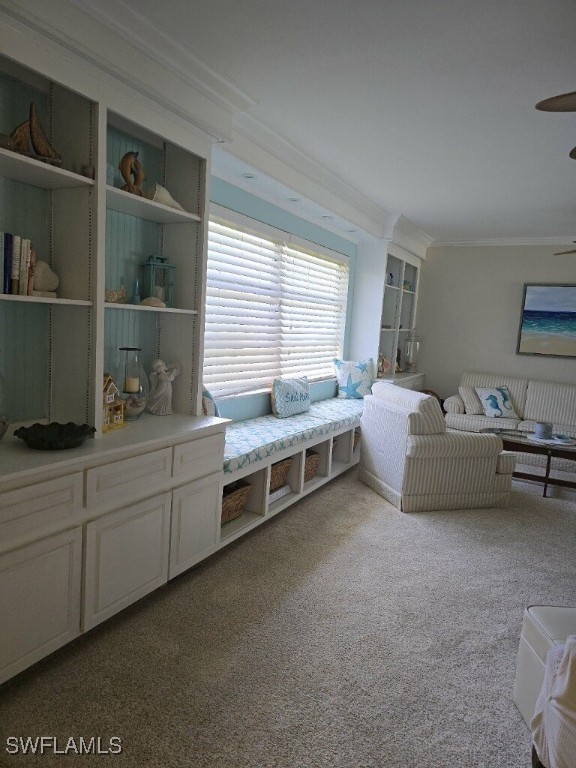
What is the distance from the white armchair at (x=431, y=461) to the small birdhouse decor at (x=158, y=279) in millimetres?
2022

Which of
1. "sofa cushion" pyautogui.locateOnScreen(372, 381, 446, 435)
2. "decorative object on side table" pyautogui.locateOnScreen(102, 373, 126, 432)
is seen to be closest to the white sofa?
"sofa cushion" pyautogui.locateOnScreen(372, 381, 446, 435)

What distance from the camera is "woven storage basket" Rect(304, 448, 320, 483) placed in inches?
161

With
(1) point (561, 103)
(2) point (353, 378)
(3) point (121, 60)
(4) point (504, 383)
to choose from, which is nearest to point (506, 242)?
(4) point (504, 383)

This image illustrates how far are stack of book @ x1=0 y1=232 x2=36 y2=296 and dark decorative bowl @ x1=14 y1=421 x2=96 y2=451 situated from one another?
535mm

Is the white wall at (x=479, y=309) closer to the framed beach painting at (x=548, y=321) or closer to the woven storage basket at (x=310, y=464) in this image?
the framed beach painting at (x=548, y=321)

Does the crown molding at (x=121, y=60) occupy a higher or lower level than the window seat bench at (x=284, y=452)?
higher

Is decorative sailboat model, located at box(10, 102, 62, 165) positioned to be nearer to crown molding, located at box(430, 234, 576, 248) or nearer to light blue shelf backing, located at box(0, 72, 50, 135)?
light blue shelf backing, located at box(0, 72, 50, 135)

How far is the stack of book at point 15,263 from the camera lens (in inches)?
75.4

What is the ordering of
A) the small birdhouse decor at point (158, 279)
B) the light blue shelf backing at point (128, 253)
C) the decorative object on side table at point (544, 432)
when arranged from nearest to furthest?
the light blue shelf backing at point (128, 253), the small birdhouse decor at point (158, 279), the decorative object on side table at point (544, 432)

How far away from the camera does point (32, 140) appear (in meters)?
1.97

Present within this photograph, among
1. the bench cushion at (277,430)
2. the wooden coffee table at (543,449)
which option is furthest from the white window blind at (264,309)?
the wooden coffee table at (543,449)

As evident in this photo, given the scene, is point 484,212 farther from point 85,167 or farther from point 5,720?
point 5,720

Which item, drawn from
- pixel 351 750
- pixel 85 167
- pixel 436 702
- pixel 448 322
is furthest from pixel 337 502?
pixel 448 322

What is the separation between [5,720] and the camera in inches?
67.6
